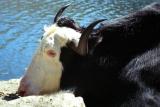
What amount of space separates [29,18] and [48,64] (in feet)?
43.1

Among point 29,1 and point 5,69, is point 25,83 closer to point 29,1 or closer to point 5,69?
point 5,69

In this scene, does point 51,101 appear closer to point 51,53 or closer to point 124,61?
point 51,53

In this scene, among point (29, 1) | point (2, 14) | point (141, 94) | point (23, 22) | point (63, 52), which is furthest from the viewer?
point (29, 1)

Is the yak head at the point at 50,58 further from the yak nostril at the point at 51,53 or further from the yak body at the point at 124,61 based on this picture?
the yak body at the point at 124,61

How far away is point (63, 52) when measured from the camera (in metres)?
5.40

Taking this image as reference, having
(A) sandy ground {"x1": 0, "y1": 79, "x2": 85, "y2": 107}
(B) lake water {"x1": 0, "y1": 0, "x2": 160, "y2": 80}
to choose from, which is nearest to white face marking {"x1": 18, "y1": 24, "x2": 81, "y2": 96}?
(A) sandy ground {"x1": 0, "y1": 79, "x2": 85, "y2": 107}

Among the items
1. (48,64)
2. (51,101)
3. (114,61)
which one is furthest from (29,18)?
(114,61)

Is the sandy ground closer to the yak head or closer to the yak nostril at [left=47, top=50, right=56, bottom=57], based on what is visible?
the yak head

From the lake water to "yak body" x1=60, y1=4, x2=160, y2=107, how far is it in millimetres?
6569

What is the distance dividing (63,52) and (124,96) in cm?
78

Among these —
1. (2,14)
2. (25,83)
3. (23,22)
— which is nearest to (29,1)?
(2,14)

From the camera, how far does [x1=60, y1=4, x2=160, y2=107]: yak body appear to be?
16.6 ft

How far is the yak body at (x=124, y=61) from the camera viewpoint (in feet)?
16.6

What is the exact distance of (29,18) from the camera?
18500 millimetres
